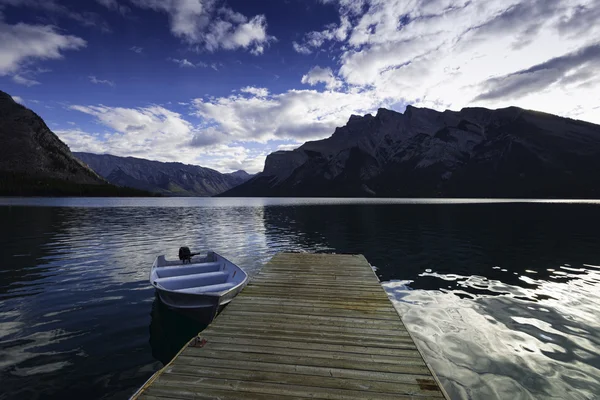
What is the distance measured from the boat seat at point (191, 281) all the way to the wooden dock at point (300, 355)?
357 cm

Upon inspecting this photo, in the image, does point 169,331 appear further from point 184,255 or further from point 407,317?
point 407,317

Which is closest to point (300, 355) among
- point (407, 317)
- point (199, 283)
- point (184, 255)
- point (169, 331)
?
point (169, 331)

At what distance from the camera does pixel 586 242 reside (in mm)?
35000

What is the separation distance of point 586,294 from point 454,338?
12.2 meters

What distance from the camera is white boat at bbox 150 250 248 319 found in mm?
11922

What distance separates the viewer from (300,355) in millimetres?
7594

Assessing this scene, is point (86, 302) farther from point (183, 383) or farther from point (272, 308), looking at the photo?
point (183, 383)

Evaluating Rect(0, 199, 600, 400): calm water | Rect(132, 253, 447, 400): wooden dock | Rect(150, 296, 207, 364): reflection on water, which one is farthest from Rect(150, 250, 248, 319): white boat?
Rect(0, 199, 600, 400): calm water

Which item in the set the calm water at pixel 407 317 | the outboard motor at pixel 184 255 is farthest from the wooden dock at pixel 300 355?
the outboard motor at pixel 184 255

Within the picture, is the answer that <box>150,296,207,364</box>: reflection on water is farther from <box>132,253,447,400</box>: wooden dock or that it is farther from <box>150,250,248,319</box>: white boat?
<box>132,253,447,400</box>: wooden dock

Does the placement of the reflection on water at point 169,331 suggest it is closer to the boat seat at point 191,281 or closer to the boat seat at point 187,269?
the boat seat at point 191,281

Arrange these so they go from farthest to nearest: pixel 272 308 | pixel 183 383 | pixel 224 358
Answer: pixel 272 308 < pixel 224 358 < pixel 183 383

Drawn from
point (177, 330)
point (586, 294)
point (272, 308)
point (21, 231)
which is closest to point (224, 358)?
point (272, 308)

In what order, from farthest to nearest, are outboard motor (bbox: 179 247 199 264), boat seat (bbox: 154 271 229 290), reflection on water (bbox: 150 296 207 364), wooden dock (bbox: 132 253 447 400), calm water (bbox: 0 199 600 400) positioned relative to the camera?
outboard motor (bbox: 179 247 199 264) < boat seat (bbox: 154 271 229 290) < reflection on water (bbox: 150 296 207 364) < calm water (bbox: 0 199 600 400) < wooden dock (bbox: 132 253 447 400)
